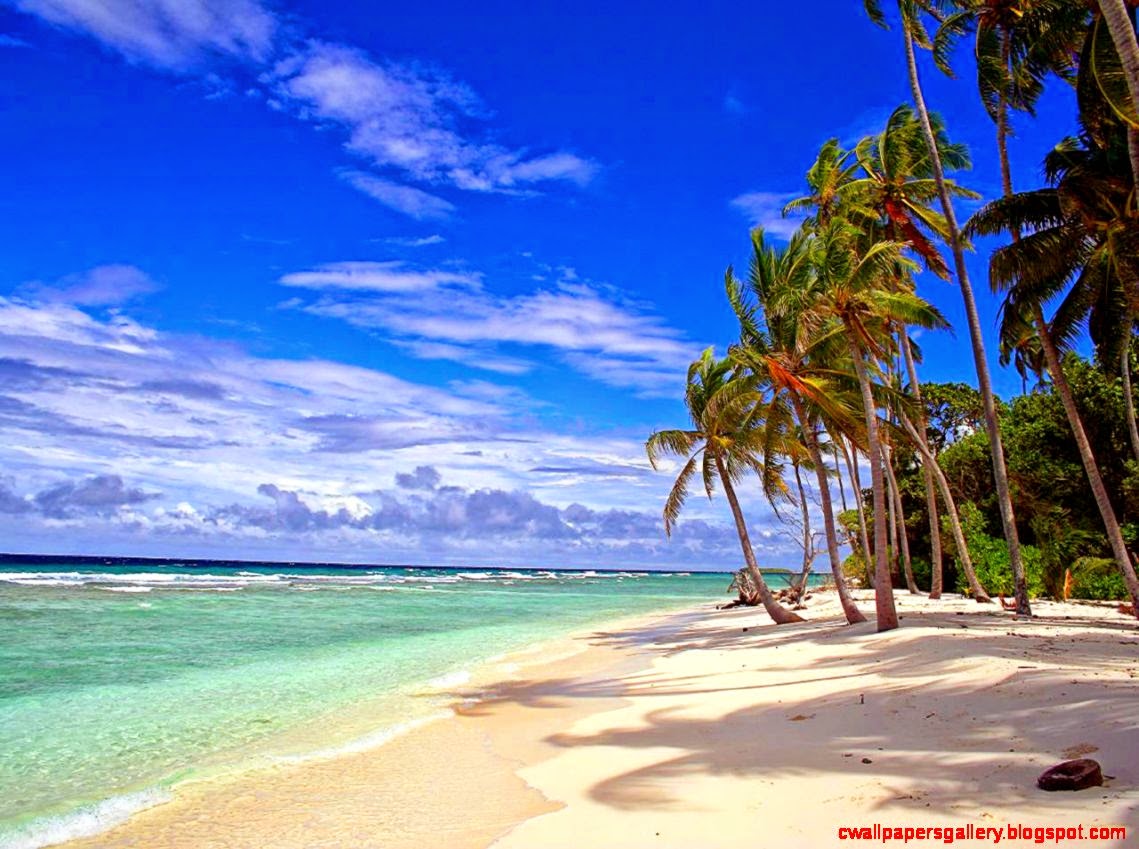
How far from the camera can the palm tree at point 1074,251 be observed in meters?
12.4

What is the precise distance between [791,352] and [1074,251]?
18.8 ft

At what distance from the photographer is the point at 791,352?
17.4m

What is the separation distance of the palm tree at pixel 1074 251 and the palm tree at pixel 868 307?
66.4 inches

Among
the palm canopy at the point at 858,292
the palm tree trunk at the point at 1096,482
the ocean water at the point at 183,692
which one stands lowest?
the ocean water at the point at 183,692

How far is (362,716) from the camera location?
10.5 metres

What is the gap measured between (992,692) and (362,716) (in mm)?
7915

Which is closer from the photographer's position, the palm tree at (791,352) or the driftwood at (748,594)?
the palm tree at (791,352)

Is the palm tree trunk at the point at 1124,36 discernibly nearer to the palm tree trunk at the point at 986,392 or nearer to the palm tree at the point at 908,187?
the palm tree trunk at the point at 986,392

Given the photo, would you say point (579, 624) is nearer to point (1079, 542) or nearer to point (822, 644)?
point (822, 644)

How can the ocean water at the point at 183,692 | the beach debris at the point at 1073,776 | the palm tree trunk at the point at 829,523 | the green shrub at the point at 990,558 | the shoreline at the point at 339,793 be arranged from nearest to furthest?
the beach debris at the point at 1073,776 → the shoreline at the point at 339,793 → the ocean water at the point at 183,692 → the palm tree trunk at the point at 829,523 → the green shrub at the point at 990,558

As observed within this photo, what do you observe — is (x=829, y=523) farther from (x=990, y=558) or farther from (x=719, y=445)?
(x=990, y=558)

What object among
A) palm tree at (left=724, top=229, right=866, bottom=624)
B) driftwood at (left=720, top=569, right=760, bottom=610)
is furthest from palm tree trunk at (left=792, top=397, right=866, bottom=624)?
driftwood at (left=720, top=569, right=760, bottom=610)

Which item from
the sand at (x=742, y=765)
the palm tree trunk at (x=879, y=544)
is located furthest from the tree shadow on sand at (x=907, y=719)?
the palm tree trunk at (x=879, y=544)

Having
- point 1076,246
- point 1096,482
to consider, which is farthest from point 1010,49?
point 1096,482
